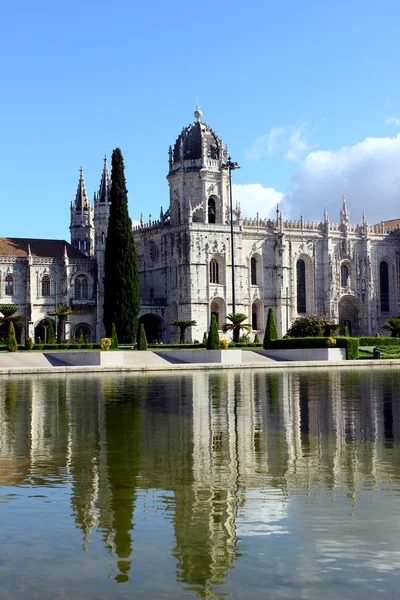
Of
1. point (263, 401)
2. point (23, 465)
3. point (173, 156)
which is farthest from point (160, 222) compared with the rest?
point (23, 465)

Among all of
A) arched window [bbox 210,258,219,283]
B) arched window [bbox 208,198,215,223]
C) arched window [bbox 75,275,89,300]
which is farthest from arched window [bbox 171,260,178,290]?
arched window [bbox 75,275,89,300]

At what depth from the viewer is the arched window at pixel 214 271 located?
69.6 m

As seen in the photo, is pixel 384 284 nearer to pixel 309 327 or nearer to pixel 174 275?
pixel 174 275

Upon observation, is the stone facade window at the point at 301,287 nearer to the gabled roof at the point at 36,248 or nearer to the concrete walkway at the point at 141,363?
the gabled roof at the point at 36,248

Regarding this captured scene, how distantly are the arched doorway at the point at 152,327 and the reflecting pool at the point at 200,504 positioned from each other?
2048 inches

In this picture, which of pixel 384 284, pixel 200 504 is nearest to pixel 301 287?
pixel 384 284

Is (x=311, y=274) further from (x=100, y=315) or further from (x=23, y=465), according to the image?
(x=23, y=465)

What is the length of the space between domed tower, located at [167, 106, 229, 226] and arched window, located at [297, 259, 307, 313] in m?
9.31

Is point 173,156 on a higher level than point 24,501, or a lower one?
higher

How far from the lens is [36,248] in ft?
230

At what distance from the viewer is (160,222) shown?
243 ft

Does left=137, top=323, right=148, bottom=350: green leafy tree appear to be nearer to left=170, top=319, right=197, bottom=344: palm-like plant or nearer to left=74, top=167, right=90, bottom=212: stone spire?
left=170, top=319, right=197, bottom=344: palm-like plant

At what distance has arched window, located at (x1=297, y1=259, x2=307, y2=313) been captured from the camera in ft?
250

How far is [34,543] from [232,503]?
2.42 m
